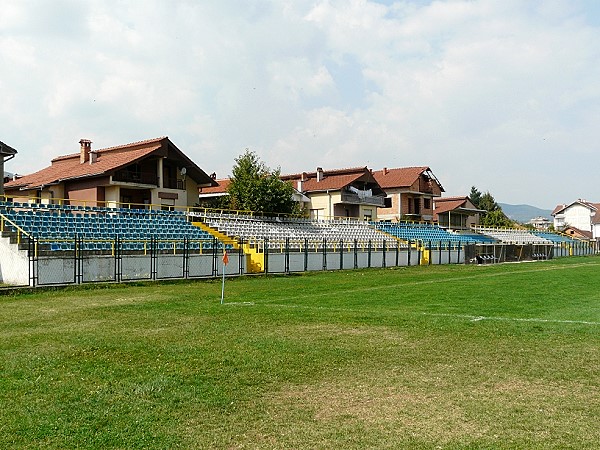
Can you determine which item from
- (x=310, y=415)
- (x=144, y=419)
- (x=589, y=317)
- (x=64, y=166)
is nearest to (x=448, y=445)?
(x=310, y=415)

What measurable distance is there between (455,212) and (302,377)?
88.4 m

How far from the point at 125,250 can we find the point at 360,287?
11.0m

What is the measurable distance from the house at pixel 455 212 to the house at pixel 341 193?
17.9 m

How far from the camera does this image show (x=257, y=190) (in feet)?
183

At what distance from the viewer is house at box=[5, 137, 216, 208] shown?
46406mm

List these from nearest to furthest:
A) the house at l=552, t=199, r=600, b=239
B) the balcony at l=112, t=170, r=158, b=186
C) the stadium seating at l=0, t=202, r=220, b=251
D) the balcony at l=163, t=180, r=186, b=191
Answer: the stadium seating at l=0, t=202, r=220, b=251 → the balcony at l=112, t=170, r=158, b=186 → the balcony at l=163, t=180, r=186, b=191 → the house at l=552, t=199, r=600, b=239

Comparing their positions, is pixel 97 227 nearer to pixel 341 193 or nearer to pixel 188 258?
pixel 188 258

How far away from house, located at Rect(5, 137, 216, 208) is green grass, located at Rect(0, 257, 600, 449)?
102 ft

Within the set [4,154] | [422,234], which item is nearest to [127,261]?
[4,154]

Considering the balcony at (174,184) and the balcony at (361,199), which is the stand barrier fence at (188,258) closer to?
the balcony at (174,184)

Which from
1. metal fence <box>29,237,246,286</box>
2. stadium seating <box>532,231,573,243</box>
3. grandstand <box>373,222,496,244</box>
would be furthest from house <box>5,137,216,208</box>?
stadium seating <box>532,231,573,243</box>

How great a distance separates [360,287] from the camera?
24906 millimetres

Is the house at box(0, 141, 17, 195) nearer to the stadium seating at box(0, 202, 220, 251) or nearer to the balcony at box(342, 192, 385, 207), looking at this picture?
the stadium seating at box(0, 202, 220, 251)

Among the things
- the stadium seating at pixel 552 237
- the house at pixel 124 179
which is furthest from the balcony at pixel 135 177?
the stadium seating at pixel 552 237
